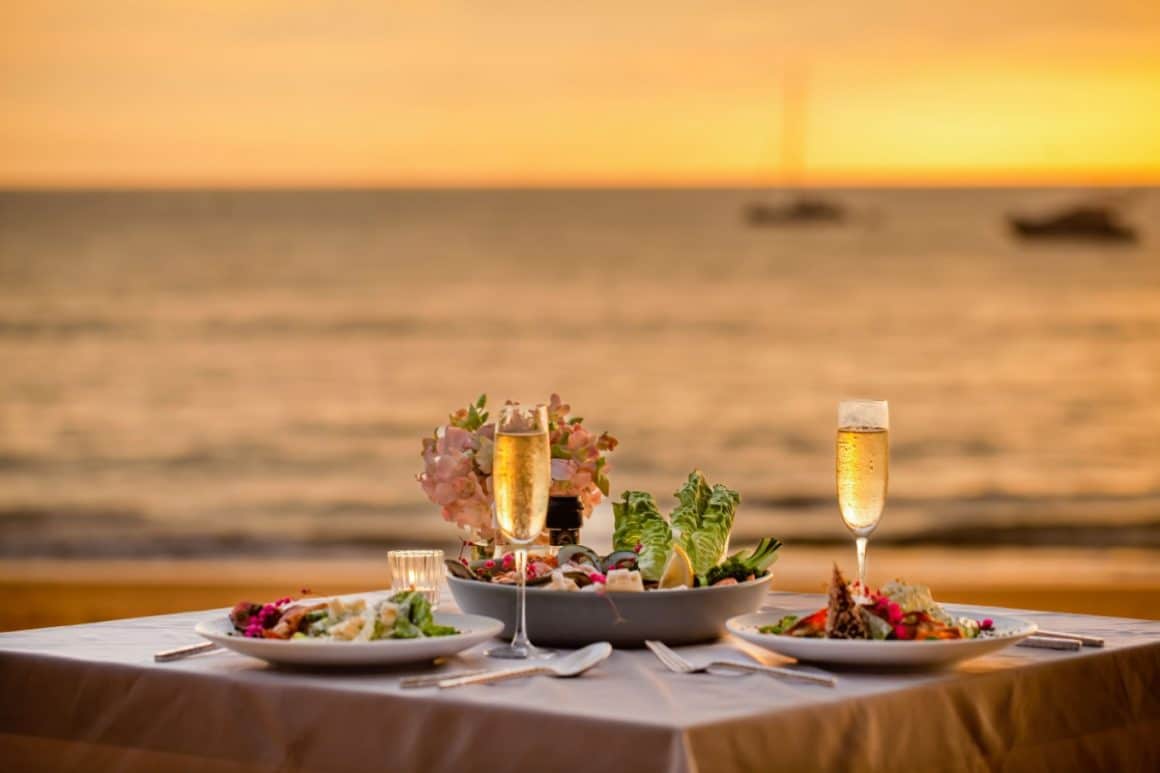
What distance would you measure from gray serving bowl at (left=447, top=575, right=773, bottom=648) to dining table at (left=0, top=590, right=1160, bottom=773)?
30 millimetres

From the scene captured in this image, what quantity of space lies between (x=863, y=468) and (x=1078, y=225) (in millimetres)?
24999

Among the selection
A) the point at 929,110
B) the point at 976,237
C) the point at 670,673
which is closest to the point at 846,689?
the point at 670,673

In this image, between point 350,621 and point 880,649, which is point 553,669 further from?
point 880,649

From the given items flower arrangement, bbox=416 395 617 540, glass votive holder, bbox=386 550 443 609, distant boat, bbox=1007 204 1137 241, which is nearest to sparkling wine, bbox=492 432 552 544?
flower arrangement, bbox=416 395 617 540

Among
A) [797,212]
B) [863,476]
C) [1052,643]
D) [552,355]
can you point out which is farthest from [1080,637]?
[797,212]

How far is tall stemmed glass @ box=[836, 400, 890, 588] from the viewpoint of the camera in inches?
86.4

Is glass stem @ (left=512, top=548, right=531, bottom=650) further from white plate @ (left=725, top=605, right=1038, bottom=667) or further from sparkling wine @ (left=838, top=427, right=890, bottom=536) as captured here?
sparkling wine @ (left=838, top=427, right=890, bottom=536)

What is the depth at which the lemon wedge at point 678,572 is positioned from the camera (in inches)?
85.9

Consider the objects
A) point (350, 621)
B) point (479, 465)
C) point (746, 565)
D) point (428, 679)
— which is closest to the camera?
point (428, 679)

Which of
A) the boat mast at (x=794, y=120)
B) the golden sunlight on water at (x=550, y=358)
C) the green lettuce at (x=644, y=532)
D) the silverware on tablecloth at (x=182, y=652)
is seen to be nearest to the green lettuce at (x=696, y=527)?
the green lettuce at (x=644, y=532)

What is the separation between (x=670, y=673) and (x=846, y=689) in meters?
0.22

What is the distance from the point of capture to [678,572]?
218cm

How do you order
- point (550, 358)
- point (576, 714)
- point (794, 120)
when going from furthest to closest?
point (550, 358) < point (794, 120) < point (576, 714)

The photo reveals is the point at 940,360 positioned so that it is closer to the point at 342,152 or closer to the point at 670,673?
the point at 342,152
